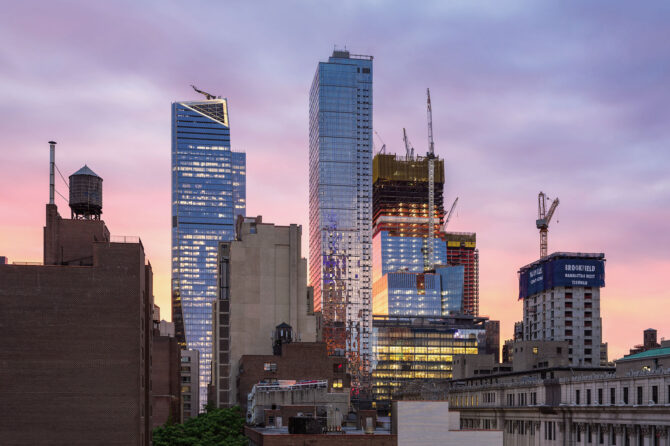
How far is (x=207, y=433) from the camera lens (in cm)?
10088

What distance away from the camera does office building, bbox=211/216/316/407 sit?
191m

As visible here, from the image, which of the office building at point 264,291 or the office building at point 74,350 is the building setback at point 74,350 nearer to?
the office building at point 74,350

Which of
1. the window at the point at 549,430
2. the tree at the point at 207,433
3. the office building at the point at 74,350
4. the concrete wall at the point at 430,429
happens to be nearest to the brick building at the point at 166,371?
the tree at the point at 207,433

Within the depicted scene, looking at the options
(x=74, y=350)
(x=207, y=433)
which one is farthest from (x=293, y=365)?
(x=74, y=350)

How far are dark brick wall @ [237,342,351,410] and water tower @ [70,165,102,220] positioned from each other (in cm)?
7868

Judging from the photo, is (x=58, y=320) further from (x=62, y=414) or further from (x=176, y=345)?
(x=176, y=345)

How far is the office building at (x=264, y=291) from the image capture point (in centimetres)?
19138

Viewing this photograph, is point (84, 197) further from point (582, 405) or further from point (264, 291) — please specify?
point (264, 291)

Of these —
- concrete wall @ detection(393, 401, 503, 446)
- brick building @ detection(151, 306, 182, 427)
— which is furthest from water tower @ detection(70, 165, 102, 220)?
brick building @ detection(151, 306, 182, 427)

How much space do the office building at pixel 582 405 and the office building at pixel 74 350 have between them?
67.5 m

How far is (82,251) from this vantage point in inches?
3162

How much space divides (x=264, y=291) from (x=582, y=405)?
95.6 meters

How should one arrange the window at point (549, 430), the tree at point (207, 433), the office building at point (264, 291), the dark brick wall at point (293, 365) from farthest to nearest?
the office building at point (264, 291), the dark brick wall at point (293, 365), the window at point (549, 430), the tree at point (207, 433)

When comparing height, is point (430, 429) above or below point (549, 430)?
above
